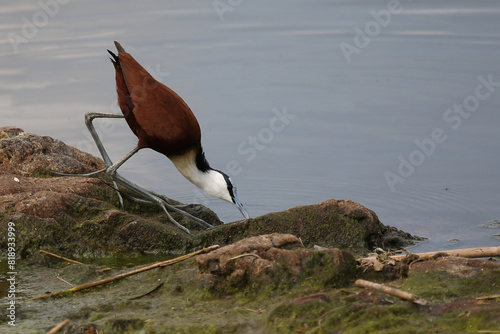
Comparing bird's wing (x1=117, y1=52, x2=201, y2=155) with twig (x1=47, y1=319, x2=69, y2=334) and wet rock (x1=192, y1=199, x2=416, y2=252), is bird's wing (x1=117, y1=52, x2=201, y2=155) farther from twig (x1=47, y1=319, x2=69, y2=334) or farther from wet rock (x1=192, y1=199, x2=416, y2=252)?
twig (x1=47, y1=319, x2=69, y2=334)

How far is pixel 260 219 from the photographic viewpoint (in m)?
5.84

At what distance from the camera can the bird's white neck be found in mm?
7027

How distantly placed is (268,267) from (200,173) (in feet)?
10.4

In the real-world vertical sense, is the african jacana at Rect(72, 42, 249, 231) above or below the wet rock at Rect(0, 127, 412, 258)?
above

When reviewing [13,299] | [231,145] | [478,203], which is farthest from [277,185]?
[13,299]

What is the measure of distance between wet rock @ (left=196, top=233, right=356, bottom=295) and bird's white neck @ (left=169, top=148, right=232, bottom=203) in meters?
2.79

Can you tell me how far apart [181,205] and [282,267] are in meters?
2.97

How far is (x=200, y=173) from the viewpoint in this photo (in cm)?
716

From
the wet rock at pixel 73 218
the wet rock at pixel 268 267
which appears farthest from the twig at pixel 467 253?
the wet rock at pixel 73 218

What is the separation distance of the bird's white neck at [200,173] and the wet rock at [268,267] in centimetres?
279

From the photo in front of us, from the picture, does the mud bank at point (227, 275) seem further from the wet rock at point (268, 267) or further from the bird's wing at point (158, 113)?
the bird's wing at point (158, 113)

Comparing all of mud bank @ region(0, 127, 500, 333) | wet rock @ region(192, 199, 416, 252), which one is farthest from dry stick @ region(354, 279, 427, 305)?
wet rock @ region(192, 199, 416, 252)

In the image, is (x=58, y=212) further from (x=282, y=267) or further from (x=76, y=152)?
(x=282, y=267)

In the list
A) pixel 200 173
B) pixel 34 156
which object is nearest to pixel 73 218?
pixel 34 156
